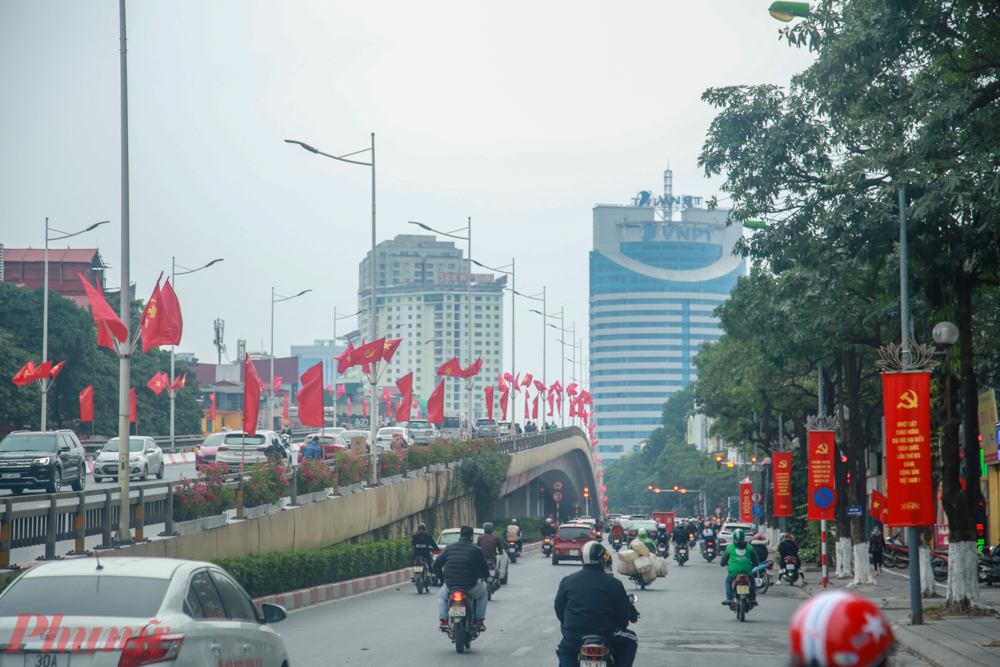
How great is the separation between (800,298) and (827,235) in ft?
15.5

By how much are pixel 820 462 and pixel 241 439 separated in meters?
22.1

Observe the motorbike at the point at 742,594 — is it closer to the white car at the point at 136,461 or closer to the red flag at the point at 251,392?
the red flag at the point at 251,392

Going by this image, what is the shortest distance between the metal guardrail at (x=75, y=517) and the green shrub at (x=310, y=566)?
149cm

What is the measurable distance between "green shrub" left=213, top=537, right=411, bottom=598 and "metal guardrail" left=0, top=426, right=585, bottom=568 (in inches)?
58.6

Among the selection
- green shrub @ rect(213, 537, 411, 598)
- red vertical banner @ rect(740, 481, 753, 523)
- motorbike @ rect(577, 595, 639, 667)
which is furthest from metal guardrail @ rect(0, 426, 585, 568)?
red vertical banner @ rect(740, 481, 753, 523)

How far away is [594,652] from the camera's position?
882cm

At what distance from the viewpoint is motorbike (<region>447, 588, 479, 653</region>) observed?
554 inches

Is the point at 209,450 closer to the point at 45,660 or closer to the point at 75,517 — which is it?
the point at 75,517

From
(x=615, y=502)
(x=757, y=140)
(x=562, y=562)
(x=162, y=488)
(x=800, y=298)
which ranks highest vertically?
(x=757, y=140)

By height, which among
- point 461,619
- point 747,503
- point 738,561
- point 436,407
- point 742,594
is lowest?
point 747,503

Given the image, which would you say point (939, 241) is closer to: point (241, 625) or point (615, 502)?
point (241, 625)

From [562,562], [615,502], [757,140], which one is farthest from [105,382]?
[615,502]

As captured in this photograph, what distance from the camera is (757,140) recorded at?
74.7 ft

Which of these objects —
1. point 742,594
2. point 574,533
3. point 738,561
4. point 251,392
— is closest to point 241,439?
point 574,533
